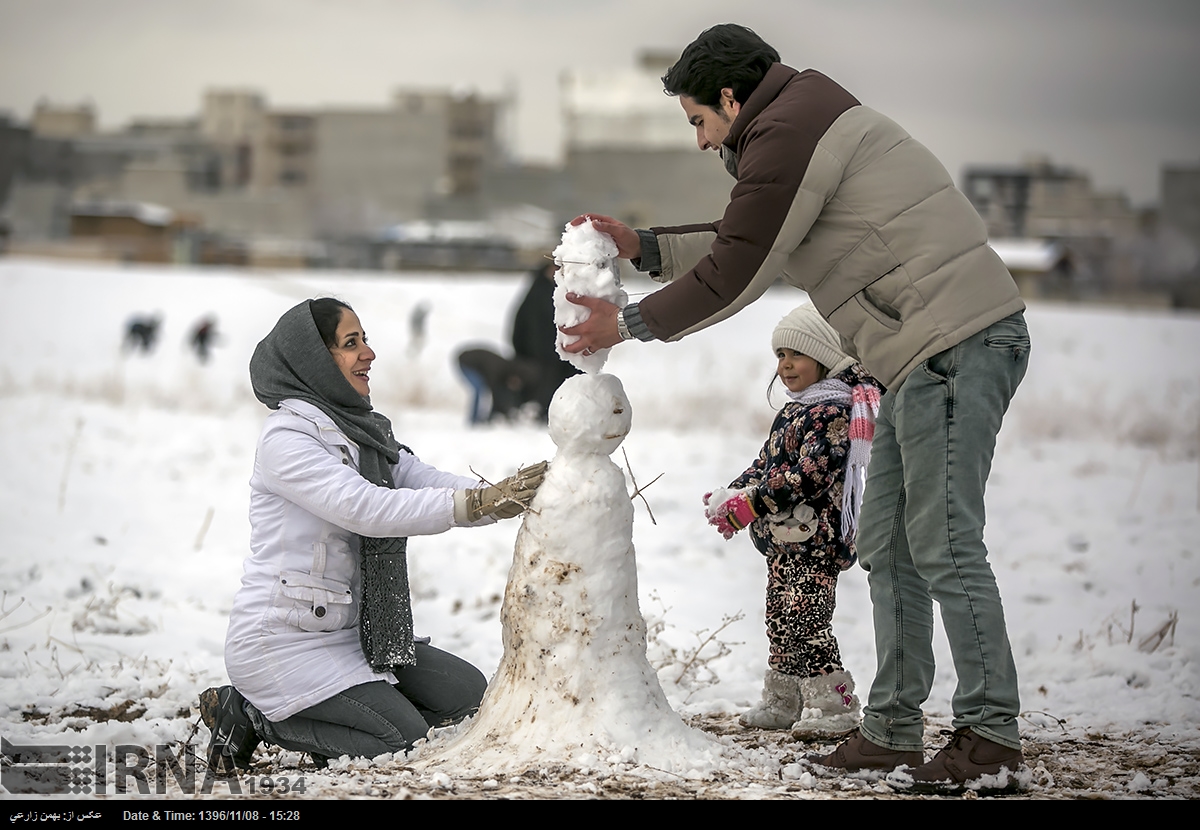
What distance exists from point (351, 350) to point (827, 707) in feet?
6.17

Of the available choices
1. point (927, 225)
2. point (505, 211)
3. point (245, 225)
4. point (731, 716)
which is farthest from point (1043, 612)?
point (245, 225)

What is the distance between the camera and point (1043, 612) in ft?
19.1

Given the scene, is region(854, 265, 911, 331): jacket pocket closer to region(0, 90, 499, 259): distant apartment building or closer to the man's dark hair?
the man's dark hair

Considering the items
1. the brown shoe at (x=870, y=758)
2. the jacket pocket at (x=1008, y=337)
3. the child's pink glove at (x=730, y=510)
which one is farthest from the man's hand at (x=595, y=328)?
the brown shoe at (x=870, y=758)

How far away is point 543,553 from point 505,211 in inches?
2004

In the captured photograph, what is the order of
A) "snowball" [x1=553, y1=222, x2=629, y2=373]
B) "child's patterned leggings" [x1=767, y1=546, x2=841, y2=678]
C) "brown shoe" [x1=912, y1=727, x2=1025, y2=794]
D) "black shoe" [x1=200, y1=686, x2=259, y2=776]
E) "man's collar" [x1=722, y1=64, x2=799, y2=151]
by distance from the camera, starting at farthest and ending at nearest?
"child's patterned leggings" [x1=767, y1=546, x2=841, y2=678]
"black shoe" [x1=200, y1=686, x2=259, y2=776]
"snowball" [x1=553, y1=222, x2=629, y2=373]
"man's collar" [x1=722, y1=64, x2=799, y2=151]
"brown shoe" [x1=912, y1=727, x2=1025, y2=794]

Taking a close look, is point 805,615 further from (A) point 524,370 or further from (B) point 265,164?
(B) point 265,164

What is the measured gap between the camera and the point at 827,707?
388 centimetres

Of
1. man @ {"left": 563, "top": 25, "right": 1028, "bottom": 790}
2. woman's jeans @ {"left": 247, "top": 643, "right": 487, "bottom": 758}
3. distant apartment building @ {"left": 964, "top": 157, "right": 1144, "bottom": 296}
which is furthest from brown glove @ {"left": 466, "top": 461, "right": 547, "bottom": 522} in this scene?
distant apartment building @ {"left": 964, "top": 157, "right": 1144, "bottom": 296}

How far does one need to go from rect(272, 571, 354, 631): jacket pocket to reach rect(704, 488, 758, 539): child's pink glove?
1.21 meters

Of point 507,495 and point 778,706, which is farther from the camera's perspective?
point 778,706

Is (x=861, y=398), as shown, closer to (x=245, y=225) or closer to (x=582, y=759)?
(x=582, y=759)

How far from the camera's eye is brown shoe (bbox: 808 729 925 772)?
3.22 m

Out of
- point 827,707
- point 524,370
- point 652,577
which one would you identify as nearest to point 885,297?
point 827,707
